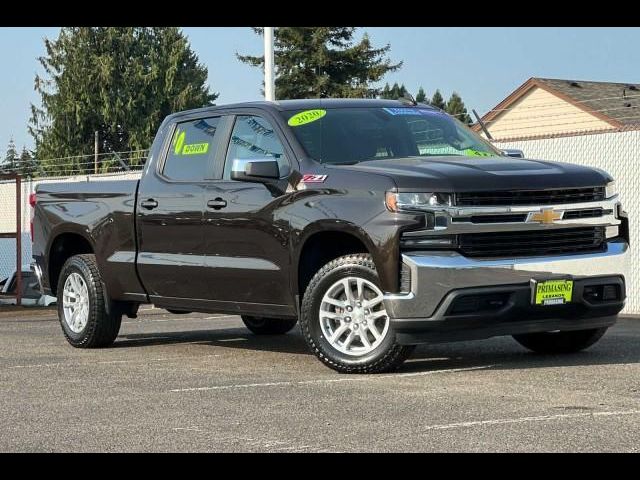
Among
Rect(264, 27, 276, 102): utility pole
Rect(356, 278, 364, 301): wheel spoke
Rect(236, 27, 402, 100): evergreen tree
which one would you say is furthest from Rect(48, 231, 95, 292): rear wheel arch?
Rect(236, 27, 402, 100): evergreen tree

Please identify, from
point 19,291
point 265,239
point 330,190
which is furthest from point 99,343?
point 19,291

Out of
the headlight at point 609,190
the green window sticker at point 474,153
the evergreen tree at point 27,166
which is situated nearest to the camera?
the headlight at point 609,190

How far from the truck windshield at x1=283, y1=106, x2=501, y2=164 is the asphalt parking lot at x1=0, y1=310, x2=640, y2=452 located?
154cm

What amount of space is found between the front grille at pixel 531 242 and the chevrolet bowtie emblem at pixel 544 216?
8 cm

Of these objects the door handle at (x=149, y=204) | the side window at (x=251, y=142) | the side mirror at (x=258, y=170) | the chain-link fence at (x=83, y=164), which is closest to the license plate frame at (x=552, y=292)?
the side mirror at (x=258, y=170)

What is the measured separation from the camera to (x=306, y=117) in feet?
32.1

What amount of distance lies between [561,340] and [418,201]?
83.2 inches

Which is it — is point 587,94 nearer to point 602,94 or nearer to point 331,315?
point 602,94

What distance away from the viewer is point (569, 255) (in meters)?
8.80

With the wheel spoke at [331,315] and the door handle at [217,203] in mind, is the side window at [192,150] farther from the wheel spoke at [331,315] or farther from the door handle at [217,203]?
the wheel spoke at [331,315]

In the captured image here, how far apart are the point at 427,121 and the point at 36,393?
3766 millimetres

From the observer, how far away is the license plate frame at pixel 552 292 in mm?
8547
